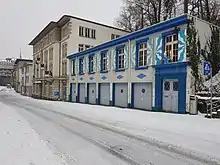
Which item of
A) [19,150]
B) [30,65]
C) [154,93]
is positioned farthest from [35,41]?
[19,150]

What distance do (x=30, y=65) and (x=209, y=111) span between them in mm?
58244

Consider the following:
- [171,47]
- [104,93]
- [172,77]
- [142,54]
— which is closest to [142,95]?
[142,54]

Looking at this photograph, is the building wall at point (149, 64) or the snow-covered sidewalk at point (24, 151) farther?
the building wall at point (149, 64)

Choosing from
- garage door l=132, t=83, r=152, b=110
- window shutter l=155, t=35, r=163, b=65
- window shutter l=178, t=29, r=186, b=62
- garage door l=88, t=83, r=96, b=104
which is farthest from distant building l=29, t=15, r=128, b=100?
window shutter l=178, t=29, r=186, b=62

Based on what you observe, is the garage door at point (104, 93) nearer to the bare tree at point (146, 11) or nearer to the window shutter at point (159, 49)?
the window shutter at point (159, 49)

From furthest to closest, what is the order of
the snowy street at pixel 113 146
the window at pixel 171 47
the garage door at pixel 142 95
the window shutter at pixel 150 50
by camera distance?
the garage door at pixel 142 95 → the window shutter at pixel 150 50 → the window at pixel 171 47 → the snowy street at pixel 113 146

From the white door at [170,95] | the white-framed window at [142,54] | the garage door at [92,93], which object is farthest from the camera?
the garage door at [92,93]

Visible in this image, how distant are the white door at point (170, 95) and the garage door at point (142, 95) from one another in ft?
5.66

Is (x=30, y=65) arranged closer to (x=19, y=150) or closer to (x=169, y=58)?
(x=169, y=58)

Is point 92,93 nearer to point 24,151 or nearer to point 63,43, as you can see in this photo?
point 63,43

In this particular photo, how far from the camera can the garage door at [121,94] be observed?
24141 mm

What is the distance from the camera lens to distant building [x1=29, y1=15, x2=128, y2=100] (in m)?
38.6

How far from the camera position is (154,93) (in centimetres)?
2017

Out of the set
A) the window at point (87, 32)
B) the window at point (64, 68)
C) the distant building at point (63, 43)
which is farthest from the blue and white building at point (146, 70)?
the window at point (64, 68)
